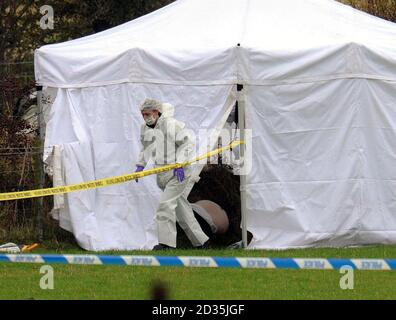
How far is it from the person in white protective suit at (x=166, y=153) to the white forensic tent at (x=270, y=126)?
455mm

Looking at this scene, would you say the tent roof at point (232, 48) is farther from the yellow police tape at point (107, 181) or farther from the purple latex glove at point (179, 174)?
the purple latex glove at point (179, 174)

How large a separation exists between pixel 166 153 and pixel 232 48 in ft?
4.97

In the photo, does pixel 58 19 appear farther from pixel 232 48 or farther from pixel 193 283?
pixel 193 283

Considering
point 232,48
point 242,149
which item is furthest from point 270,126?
point 232,48

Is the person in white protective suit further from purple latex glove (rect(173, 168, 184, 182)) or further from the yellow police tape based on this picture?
the yellow police tape

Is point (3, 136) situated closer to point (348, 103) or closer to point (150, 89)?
point (150, 89)

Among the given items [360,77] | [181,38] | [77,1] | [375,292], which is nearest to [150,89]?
[181,38]

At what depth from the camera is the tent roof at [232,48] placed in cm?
1266

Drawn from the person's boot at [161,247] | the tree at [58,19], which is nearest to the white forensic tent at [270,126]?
the person's boot at [161,247]

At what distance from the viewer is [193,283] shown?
33.0 ft

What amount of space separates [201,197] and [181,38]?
255cm

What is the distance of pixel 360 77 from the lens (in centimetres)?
1265

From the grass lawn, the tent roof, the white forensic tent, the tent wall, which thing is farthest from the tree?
the grass lawn

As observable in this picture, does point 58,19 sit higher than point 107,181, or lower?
higher
